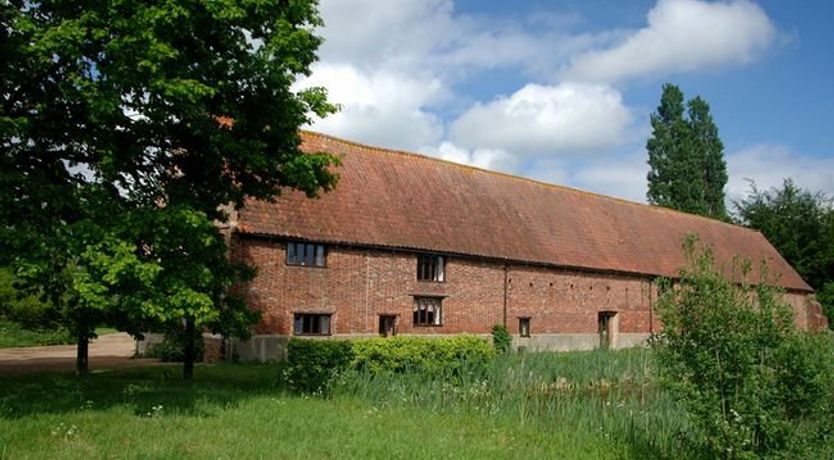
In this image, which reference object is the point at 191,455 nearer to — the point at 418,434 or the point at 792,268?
the point at 418,434

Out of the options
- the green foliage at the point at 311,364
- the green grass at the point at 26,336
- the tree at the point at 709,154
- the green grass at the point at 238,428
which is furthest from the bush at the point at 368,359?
the tree at the point at 709,154

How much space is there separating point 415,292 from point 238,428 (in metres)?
16.3

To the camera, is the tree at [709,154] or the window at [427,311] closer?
the window at [427,311]

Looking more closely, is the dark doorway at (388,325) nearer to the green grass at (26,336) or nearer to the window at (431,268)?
A: the window at (431,268)

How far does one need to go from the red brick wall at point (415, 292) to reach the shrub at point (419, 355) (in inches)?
205

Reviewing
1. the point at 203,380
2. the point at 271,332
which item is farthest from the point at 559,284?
the point at 203,380

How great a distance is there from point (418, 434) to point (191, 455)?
335cm

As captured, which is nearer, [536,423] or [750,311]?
[750,311]

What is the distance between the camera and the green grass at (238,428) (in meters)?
9.52

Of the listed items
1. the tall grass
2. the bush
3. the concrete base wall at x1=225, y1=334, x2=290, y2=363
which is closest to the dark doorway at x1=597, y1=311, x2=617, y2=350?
the tall grass

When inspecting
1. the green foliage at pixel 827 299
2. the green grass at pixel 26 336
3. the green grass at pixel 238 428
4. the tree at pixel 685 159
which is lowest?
the green grass at pixel 238 428

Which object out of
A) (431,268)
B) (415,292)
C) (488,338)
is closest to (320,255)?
(415,292)

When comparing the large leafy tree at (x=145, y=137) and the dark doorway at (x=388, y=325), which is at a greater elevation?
the large leafy tree at (x=145, y=137)

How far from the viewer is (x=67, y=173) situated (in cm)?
1341
